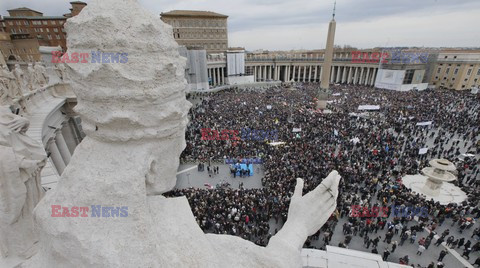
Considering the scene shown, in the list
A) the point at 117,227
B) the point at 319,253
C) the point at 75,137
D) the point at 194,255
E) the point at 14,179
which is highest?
the point at 117,227

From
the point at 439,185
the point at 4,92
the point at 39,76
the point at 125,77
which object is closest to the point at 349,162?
the point at 439,185

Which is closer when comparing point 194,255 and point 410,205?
point 194,255

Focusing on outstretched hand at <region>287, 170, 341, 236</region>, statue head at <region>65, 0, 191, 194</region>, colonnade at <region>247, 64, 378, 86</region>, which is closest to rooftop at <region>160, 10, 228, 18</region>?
colonnade at <region>247, 64, 378, 86</region>

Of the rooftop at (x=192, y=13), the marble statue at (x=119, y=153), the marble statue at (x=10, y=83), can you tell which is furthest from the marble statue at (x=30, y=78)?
the rooftop at (x=192, y=13)

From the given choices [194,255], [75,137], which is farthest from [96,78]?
[75,137]

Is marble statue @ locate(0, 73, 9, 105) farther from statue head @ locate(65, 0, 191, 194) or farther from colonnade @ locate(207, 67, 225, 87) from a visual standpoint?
colonnade @ locate(207, 67, 225, 87)

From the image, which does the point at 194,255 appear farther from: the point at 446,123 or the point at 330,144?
the point at 446,123
